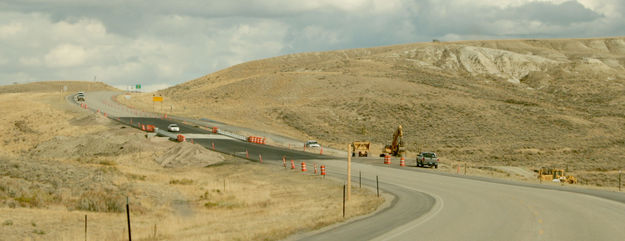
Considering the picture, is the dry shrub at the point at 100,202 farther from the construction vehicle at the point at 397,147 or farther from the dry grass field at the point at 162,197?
the construction vehicle at the point at 397,147

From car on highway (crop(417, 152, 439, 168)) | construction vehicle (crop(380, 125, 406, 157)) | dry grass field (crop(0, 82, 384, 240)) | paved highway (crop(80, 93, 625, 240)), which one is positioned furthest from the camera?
construction vehicle (crop(380, 125, 406, 157))

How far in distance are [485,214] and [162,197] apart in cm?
1809

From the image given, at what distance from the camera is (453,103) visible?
361 feet

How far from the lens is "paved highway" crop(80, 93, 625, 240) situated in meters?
18.6

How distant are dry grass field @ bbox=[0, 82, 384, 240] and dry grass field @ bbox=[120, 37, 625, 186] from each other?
99.1 feet

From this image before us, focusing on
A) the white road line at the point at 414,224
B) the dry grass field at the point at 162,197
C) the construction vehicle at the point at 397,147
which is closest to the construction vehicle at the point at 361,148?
the construction vehicle at the point at 397,147

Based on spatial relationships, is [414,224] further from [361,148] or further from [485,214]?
[361,148]

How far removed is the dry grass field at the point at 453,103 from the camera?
79188 millimetres

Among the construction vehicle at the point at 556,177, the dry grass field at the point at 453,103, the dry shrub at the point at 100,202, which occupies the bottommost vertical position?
the construction vehicle at the point at 556,177

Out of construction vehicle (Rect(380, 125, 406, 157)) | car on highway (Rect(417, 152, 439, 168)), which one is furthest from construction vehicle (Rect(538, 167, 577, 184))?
construction vehicle (Rect(380, 125, 406, 157))

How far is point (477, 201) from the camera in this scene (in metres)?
28.7

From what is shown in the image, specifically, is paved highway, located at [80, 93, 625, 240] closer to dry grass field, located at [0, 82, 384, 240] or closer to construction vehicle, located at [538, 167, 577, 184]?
dry grass field, located at [0, 82, 384, 240]

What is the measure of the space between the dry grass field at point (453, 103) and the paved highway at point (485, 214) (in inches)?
849

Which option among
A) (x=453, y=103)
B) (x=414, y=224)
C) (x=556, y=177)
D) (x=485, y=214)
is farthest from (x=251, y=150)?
(x=453, y=103)
